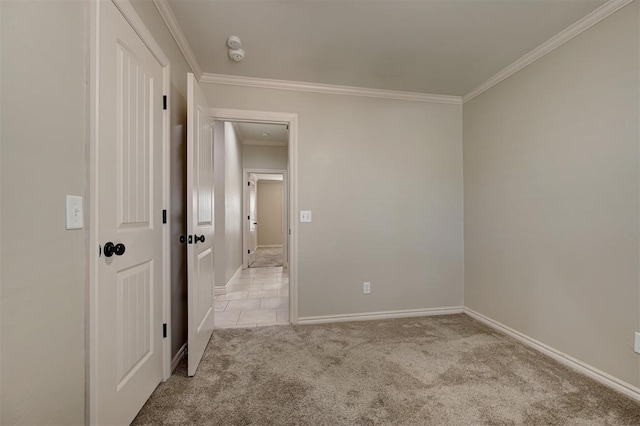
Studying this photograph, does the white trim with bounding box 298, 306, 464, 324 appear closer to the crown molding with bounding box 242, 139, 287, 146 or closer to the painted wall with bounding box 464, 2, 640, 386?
the painted wall with bounding box 464, 2, 640, 386

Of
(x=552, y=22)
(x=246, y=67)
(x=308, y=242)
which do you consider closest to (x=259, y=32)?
(x=246, y=67)

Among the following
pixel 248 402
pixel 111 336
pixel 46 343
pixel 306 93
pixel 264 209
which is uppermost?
pixel 306 93

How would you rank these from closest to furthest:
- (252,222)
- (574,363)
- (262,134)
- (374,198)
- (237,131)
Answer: (574,363), (374,198), (237,131), (262,134), (252,222)

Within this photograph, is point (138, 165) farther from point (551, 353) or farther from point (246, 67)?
point (551, 353)

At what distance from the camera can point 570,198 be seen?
76.4 inches

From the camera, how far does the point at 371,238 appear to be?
285cm

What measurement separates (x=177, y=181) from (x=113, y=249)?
88 centimetres

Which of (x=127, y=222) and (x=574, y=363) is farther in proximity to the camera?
(x=574, y=363)

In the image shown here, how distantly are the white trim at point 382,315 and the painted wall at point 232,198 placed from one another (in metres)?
1.74

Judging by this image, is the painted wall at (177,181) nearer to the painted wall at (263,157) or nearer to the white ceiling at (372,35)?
the white ceiling at (372,35)

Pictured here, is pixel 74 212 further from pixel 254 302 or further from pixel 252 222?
pixel 252 222

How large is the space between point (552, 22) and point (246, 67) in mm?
2319

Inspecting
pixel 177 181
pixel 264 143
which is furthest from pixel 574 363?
pixel 264 143

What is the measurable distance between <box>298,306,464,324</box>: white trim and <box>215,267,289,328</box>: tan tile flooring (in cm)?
31
